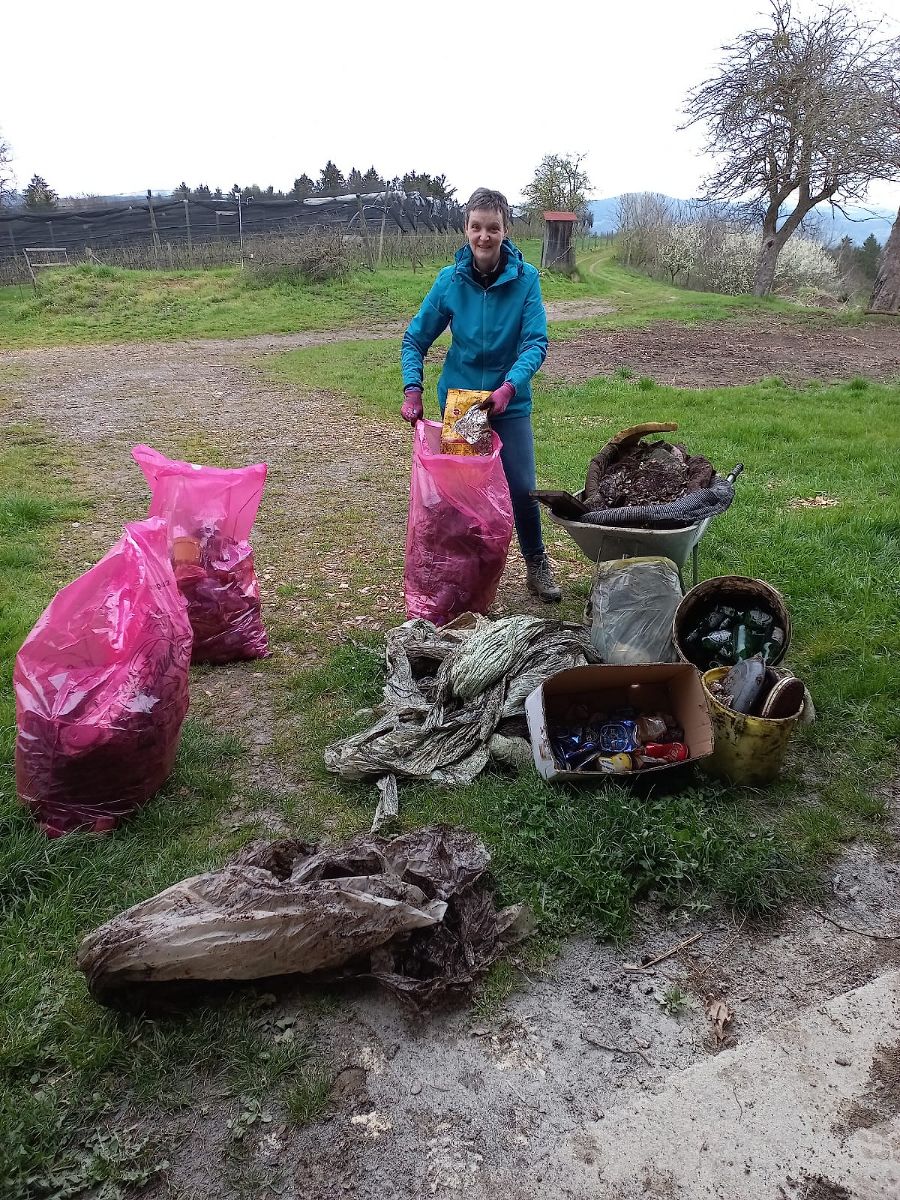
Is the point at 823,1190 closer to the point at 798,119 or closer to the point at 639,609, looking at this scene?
the point at 639,609

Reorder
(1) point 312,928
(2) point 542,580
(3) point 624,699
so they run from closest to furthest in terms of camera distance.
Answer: (1) point 312,928 < (3) point 624,699 < (2) point 542,580

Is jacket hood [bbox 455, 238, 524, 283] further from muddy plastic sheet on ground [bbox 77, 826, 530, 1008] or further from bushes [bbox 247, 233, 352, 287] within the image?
bushes [bbox 247, 233, 352, 287]

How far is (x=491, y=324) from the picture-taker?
3.66 metres

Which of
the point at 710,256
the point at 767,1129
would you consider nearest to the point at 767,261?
the point at 710,256

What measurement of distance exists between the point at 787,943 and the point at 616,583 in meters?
1.48

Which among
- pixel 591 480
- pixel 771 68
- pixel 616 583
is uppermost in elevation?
pixel 771 68

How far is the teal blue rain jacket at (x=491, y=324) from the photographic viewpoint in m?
3.62

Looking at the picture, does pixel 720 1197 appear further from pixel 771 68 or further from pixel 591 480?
pixel 771 68

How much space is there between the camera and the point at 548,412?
8.27 metres

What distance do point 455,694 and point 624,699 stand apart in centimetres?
66

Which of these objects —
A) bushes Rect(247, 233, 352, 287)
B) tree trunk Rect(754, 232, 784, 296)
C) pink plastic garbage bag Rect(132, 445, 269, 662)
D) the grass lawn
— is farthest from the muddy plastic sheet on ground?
tree trunk Rect(754, 232, 784, 296)

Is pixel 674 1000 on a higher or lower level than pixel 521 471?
lower

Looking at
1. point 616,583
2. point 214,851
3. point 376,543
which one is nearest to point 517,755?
point 616,583

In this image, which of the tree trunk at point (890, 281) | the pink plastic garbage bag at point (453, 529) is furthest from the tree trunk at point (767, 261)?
the pink plastic garbage bag at point (453, 529)
